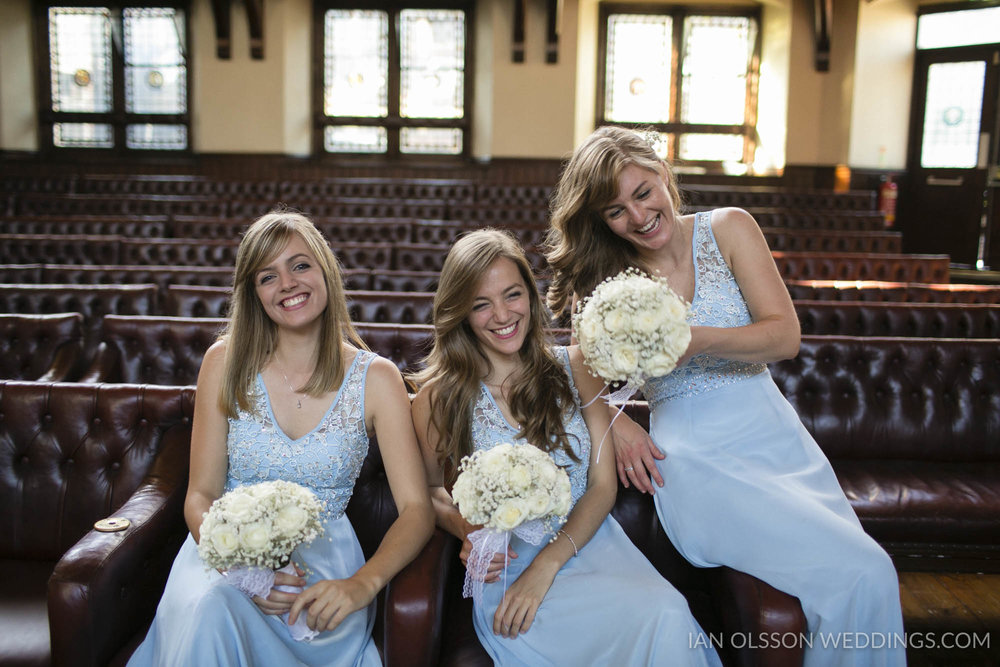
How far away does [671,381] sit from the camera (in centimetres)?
223

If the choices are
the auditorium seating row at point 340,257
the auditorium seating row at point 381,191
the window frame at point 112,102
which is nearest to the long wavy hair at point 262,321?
the auditorium seating row at point 340,257

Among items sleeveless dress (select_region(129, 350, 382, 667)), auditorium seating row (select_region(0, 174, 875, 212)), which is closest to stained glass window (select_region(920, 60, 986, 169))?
auditorium seating row (select_region(0, 174, 875, 212))

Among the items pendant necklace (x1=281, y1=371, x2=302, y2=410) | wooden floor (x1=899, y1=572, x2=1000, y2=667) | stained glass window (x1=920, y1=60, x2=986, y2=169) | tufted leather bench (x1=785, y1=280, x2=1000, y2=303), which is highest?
stained glass window (x1=920, y1=60, x2=986, y2=169)

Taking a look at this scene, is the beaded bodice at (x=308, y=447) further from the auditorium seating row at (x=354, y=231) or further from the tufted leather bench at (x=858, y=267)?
the auditorium seating row at (x=354, y=231)

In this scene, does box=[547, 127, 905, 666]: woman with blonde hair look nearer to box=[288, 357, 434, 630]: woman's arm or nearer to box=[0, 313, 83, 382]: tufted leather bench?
box=[288, 357, 434, 630]: woman's arm

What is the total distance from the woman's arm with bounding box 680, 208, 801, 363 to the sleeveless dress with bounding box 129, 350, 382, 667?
947 mm

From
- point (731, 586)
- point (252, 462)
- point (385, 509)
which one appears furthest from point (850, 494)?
point (252, 462)

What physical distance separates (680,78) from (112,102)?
29.1ft

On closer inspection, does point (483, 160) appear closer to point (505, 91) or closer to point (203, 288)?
point (505, 91)

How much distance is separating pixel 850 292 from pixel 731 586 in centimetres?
330

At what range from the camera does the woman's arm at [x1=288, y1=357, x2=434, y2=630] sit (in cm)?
167

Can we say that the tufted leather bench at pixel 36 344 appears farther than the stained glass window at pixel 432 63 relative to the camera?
No

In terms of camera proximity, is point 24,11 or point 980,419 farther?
point 24,11

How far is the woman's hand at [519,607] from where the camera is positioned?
1744 mm
